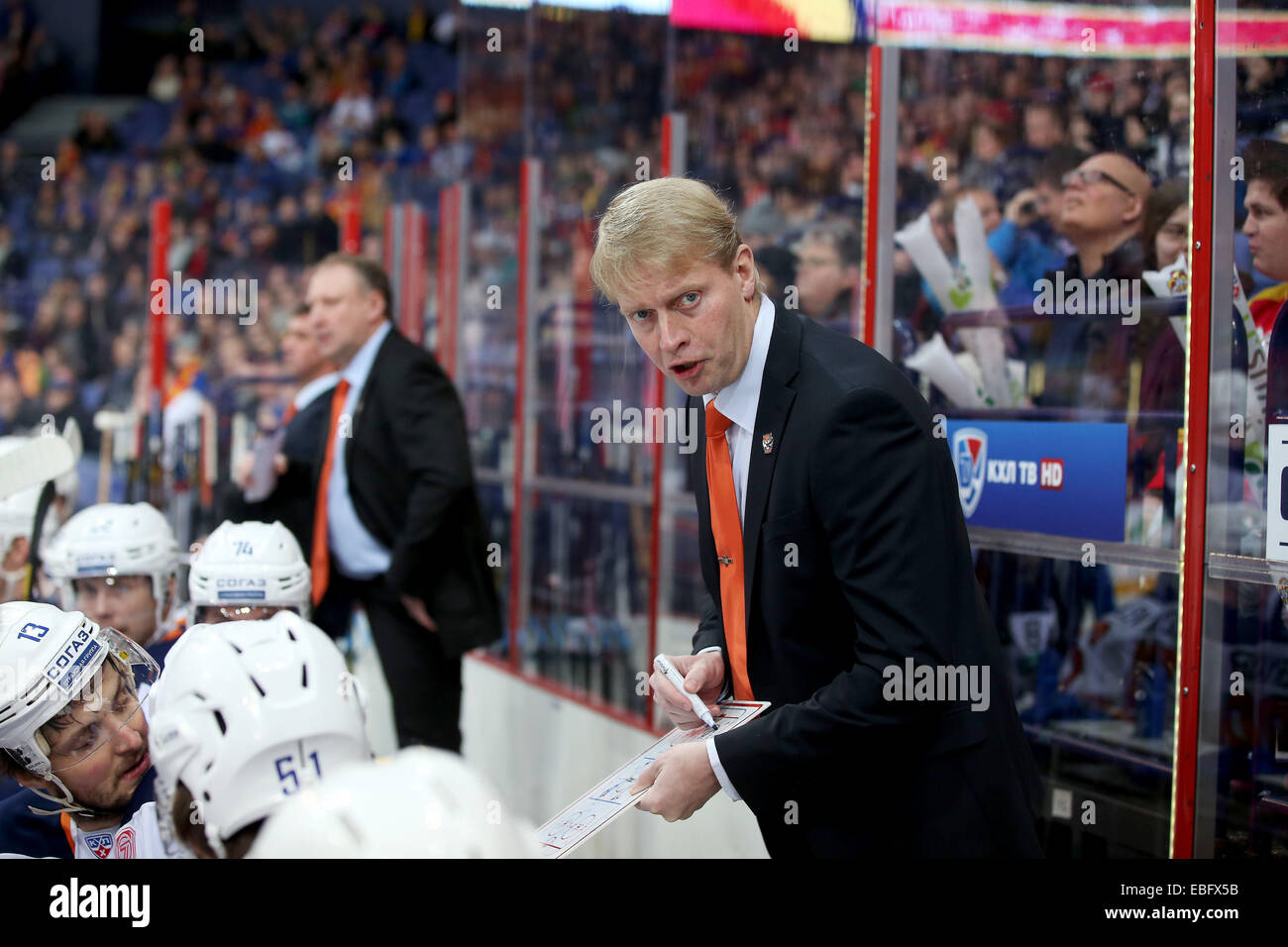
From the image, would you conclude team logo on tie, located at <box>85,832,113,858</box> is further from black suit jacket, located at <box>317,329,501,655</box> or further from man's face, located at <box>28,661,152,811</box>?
black suit jacket, located at <box>317,329,501,655</box>

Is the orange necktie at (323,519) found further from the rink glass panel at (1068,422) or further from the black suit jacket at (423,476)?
the rink glass panel at (1068,422)

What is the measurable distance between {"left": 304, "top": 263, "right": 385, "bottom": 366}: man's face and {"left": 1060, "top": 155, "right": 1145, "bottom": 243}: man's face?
2.32 m

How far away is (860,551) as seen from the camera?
5.57 ft

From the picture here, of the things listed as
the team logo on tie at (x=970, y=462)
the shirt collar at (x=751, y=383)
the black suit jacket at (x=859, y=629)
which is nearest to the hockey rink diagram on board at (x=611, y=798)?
the black suit jacket at (x=859, y=629)

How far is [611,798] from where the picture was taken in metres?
1.73

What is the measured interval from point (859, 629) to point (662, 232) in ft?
2.11

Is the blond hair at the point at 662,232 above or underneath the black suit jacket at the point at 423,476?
above

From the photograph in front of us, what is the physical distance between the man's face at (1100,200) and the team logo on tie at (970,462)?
0.54 meters

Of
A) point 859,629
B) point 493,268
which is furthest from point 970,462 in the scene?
point 493,268

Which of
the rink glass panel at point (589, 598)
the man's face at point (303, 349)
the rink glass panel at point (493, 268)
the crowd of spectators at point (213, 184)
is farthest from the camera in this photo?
the crowd of spectators at point (213, 184)

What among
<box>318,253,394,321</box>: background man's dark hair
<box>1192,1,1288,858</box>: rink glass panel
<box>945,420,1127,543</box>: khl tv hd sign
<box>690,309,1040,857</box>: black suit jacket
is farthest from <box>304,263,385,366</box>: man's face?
<box>1192,1,1288,858</box>: rink glass panel

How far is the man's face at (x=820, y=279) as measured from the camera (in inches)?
153

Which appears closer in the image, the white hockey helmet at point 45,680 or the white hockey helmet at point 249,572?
the white hockey helmet at point 45,680

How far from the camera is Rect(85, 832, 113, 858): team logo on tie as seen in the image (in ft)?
6.55
